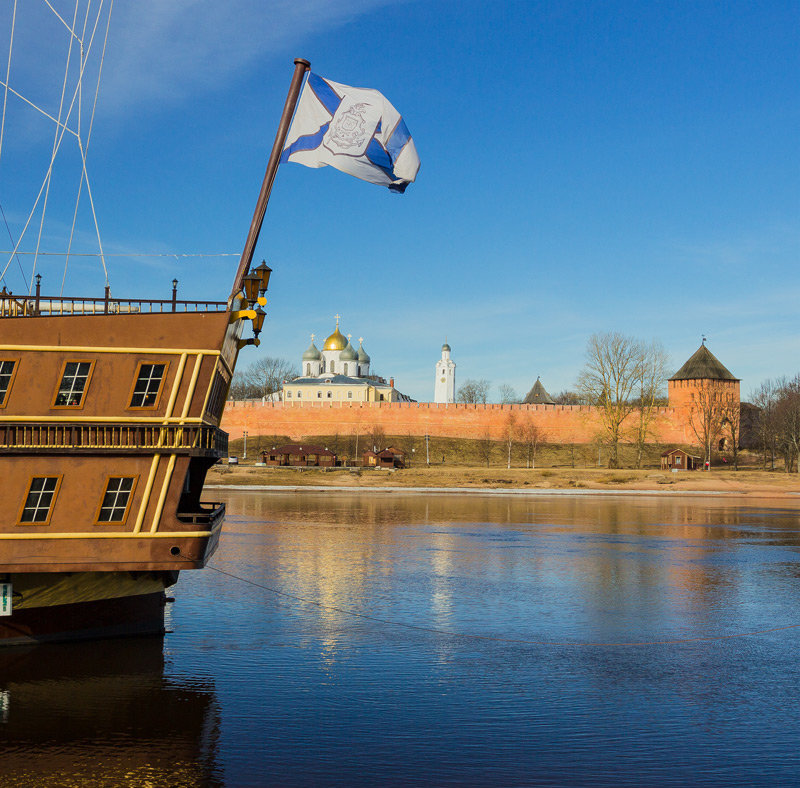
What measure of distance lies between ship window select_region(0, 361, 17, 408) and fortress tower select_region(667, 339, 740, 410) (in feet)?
299

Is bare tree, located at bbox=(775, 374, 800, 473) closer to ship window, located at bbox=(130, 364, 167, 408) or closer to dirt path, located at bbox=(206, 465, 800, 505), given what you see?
dirt path, located at bbox=(206, 465, 800, 505)

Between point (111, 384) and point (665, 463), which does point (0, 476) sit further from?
point (665, 463)

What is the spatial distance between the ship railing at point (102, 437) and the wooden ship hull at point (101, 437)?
1 cm

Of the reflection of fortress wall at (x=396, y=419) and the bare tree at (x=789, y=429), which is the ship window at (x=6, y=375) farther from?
the reflection of fortress wall at (x=396, y=419)

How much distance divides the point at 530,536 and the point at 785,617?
1495 centimetres

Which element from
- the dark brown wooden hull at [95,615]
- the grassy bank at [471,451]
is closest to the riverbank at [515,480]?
the grassy bank at [471,451]

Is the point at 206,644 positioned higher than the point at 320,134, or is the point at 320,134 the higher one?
the point at 320,134

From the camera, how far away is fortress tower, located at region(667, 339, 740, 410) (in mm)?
95500

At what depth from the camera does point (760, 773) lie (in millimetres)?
9312

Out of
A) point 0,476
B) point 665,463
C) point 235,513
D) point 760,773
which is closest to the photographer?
point 760,773

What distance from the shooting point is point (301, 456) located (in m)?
80.7

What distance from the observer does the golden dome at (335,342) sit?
13150 centimetres

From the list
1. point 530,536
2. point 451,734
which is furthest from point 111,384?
point 530,536

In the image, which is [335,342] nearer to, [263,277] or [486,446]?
[486,446]
